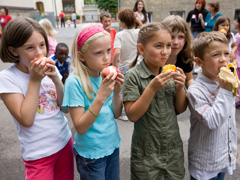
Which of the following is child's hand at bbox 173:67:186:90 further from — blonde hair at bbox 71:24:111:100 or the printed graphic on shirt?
the printed graphic on shirt

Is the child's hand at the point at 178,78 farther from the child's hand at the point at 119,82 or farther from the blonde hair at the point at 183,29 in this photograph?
the blonde hair at the point at 183,29

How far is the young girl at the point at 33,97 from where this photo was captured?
1.38 metres

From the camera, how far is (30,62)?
54.7 inches

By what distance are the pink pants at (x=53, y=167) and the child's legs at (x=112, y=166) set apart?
1.03ft

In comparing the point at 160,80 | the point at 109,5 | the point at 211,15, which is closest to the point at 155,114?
the point at 160,80

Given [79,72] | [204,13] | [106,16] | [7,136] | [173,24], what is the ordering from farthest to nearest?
[204,13]
[106,16]
[7,136]
[173,24]
[79,72]

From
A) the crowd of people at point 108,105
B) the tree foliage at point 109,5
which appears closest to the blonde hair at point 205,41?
the crowd of people at point 108,105

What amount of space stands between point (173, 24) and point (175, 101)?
0.81 m

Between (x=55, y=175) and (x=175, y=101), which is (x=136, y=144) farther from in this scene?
(x=55, y=175)

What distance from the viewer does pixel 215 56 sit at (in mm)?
1574

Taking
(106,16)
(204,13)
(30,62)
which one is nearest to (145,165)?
(30,62)

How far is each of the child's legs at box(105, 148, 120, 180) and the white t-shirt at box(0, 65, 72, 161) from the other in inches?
15.2

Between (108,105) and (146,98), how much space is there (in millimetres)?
336

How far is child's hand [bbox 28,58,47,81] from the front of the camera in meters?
1.33
